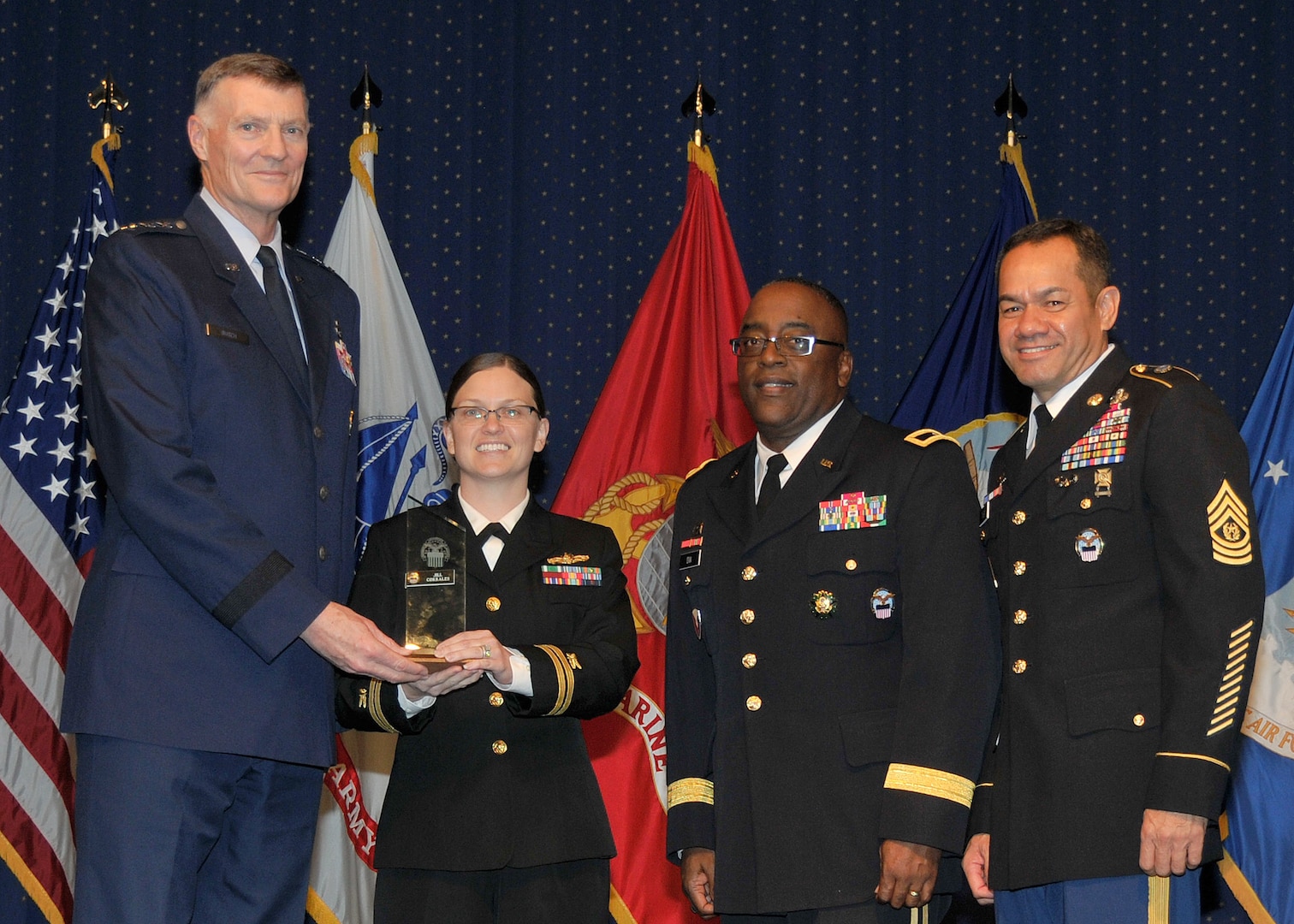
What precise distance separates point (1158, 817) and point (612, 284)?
305cm

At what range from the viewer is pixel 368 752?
4.13 metres

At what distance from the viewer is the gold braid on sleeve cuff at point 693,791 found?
2.54m

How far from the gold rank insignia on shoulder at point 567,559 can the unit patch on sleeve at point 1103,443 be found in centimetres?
100

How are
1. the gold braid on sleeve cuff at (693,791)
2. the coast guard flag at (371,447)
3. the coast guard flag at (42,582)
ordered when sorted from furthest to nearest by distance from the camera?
the coast guard flag at (371,447), the coast guard flag at (42,582), the gold braid on sleeve cuff at (693,791)

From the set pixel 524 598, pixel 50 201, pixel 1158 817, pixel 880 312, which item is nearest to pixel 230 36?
pixel 50 201

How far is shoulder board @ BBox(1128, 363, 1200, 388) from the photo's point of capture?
2410mm

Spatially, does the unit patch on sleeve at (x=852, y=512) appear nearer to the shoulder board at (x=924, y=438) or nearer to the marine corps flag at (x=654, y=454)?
the shoulder board at (x=924, y=438)

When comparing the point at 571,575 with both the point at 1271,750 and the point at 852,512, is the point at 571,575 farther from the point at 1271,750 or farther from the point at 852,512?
the point at 1271,750

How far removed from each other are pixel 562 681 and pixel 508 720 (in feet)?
0.58

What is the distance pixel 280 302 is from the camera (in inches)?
95.3

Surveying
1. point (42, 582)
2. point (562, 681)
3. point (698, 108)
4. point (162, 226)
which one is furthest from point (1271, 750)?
point (42, 582)

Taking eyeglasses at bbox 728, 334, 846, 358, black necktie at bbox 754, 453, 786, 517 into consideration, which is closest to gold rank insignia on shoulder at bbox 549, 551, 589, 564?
black necktie at bbox 754, 453, 786, 517

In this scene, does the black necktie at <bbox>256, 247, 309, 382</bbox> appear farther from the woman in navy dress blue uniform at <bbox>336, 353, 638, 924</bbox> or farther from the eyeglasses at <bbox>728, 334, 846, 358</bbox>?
the eyeglasses at <bbox>728, 334, 846, 358</bbox>

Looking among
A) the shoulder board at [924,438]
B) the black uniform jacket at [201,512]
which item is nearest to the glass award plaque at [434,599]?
the black uniform jacket at [201,512]
